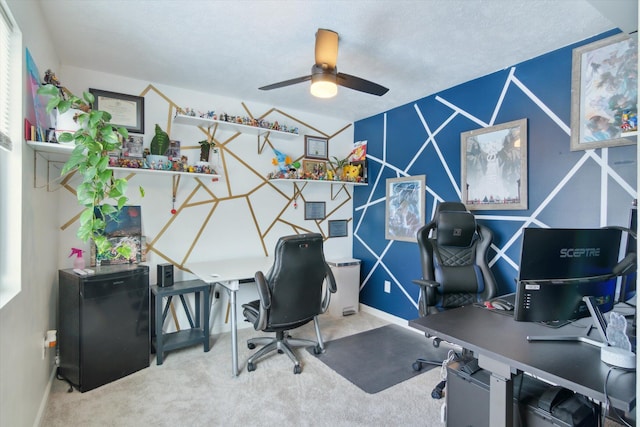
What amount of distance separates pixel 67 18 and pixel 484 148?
3278mm

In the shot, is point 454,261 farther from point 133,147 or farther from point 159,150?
point 133,147

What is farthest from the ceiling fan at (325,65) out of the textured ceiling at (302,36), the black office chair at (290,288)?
the black office chair at (290,288)

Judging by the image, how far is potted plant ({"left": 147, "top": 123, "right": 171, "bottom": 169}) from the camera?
114 inches

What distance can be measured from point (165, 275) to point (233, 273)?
0.64 m

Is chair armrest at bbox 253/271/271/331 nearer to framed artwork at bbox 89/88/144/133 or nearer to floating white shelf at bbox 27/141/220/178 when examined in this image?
floating white shelf at bbox 27/141/220/178

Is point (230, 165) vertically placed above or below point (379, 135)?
below

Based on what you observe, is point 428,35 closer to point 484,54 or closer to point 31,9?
point 484,54

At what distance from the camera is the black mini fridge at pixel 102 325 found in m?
2.27

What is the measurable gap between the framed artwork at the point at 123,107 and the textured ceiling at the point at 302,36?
21 cm

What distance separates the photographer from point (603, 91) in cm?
221

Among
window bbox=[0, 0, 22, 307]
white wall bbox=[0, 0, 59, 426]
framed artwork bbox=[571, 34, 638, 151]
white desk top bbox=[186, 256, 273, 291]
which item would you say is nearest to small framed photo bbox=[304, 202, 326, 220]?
white desk top bbox=[186, 256, 273, 291]

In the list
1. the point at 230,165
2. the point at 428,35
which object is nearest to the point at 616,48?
the point at 428,35

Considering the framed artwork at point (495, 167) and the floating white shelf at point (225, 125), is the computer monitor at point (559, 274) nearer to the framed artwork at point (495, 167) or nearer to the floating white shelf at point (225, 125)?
the framed artwork at point (495, 167)

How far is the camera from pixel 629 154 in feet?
6.90
